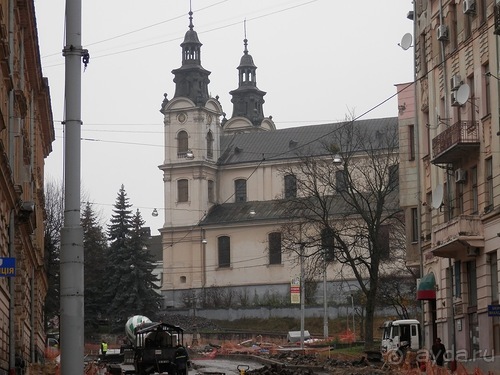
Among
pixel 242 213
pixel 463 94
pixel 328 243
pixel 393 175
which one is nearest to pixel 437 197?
pixel 463 94

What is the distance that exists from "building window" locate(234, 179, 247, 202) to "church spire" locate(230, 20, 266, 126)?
18.5m

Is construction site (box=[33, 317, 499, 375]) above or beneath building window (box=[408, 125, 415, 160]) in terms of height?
beneath

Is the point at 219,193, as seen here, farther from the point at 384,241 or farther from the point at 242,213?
the point at 384,241

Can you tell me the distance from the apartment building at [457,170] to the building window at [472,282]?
7 cm

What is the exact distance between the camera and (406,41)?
42844 mm

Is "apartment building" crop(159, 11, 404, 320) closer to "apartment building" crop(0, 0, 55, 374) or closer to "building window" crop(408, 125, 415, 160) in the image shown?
"building window" crop(408, 125, 415, 160)

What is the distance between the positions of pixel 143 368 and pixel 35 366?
748cm

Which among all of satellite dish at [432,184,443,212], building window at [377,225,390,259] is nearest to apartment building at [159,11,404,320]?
building window at [377,225,390,259]

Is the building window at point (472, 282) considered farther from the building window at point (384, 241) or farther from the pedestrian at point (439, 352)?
the building window at point (384, 241)

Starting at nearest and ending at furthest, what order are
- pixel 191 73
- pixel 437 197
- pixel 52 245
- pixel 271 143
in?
1. pixel 437 197
2. pixel 52 245
3. pixel 271 143
4. pixel 191 73

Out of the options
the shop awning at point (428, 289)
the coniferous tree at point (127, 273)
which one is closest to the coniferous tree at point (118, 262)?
the coniferous tree at point (127, 273)

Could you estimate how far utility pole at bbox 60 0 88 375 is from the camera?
13594mm

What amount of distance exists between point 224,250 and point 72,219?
101 meters

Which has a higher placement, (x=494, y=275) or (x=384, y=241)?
(x=384, y=241)
